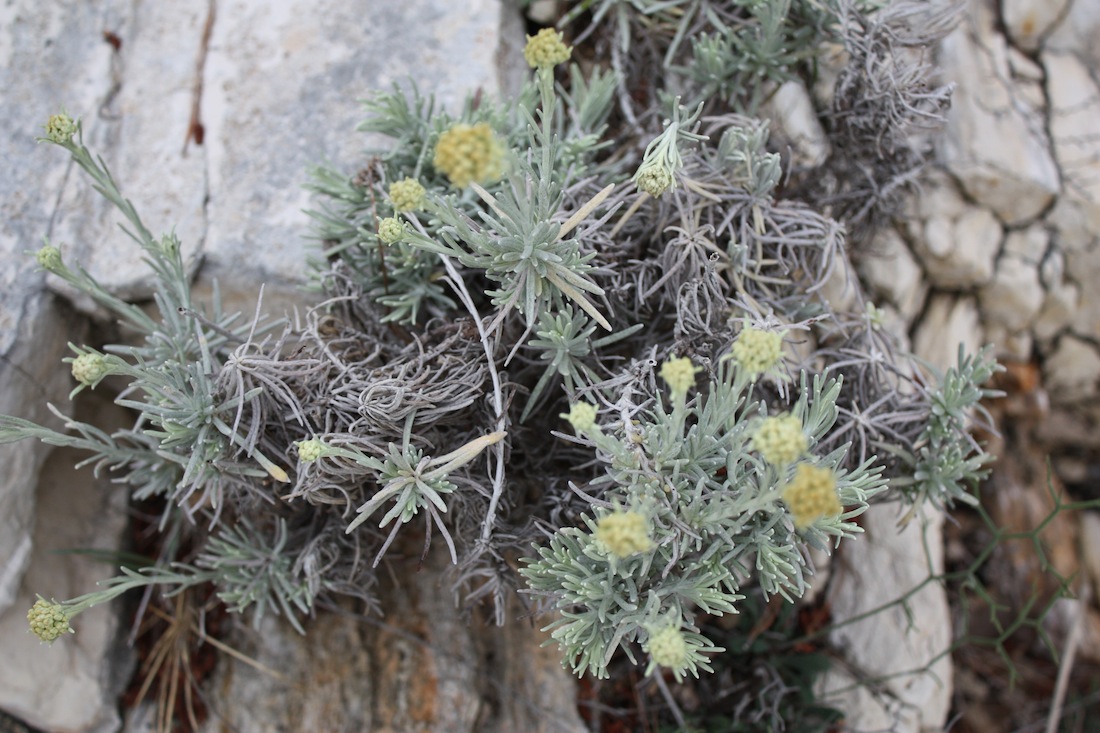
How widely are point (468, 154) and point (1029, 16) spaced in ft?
9.86

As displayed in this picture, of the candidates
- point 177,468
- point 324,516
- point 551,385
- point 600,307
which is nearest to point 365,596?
point 324,516

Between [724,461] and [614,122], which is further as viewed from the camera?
[614,122]

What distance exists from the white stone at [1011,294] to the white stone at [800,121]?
98cm

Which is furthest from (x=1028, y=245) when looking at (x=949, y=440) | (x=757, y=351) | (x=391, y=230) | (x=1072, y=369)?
(x=391, y=230)

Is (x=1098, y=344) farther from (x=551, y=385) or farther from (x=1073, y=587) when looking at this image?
(x=551, y=385)

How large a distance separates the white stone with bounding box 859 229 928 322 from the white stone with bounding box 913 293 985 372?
4.2 inches

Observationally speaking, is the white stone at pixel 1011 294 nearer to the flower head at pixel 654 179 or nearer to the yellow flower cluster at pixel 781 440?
the flower head at pixel 654 179

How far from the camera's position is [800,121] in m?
2.79

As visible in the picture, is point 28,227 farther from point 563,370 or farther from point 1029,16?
point 1029,16

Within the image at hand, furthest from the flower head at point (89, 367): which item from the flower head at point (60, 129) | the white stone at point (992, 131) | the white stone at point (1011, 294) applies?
the white stone at point (1011, 294)

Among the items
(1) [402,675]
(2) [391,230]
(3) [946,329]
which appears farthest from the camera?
(3) [946,329]

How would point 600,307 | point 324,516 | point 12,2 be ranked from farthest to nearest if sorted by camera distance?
point 12,2 < point 324,516 < point 600,307

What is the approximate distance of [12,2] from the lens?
2.55 m

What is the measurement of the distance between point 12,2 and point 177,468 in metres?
1.55
